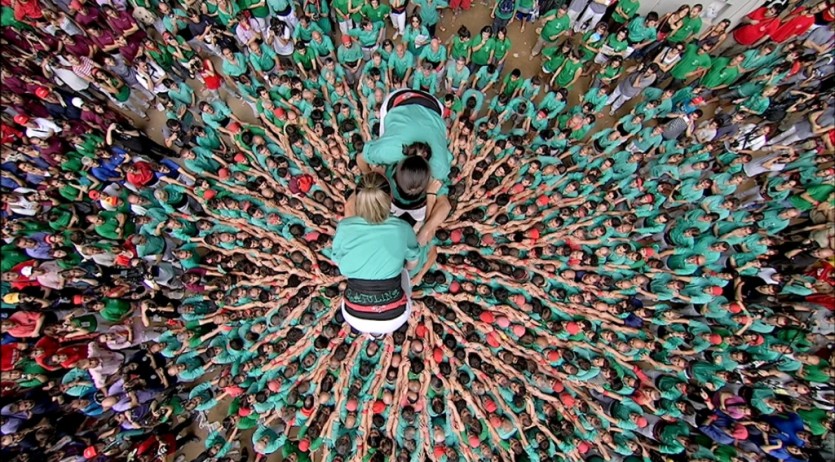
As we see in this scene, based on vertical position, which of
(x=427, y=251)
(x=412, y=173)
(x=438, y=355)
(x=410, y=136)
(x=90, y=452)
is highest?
(x=410, y=136)

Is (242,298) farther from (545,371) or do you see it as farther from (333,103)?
(545,371)

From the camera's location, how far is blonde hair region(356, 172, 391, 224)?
342 centimetres

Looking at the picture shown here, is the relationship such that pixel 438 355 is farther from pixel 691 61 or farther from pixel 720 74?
pixel 720 74

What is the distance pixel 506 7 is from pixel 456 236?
126 inches

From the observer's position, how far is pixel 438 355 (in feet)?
17.2

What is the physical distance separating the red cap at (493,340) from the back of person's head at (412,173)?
2580 millimetres

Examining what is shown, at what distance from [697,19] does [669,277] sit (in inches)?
134

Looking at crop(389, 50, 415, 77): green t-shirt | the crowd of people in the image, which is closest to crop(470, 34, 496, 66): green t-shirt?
the crowd of people

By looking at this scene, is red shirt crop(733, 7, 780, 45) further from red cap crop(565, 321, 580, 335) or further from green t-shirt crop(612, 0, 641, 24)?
red cap crop(565, 321, 580, 335)

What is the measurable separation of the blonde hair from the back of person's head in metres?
0.18

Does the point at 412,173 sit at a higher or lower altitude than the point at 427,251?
higher

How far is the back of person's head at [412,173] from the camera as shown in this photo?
136 inches

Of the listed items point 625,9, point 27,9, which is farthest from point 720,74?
point 27,9

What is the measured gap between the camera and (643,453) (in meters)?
5.26
